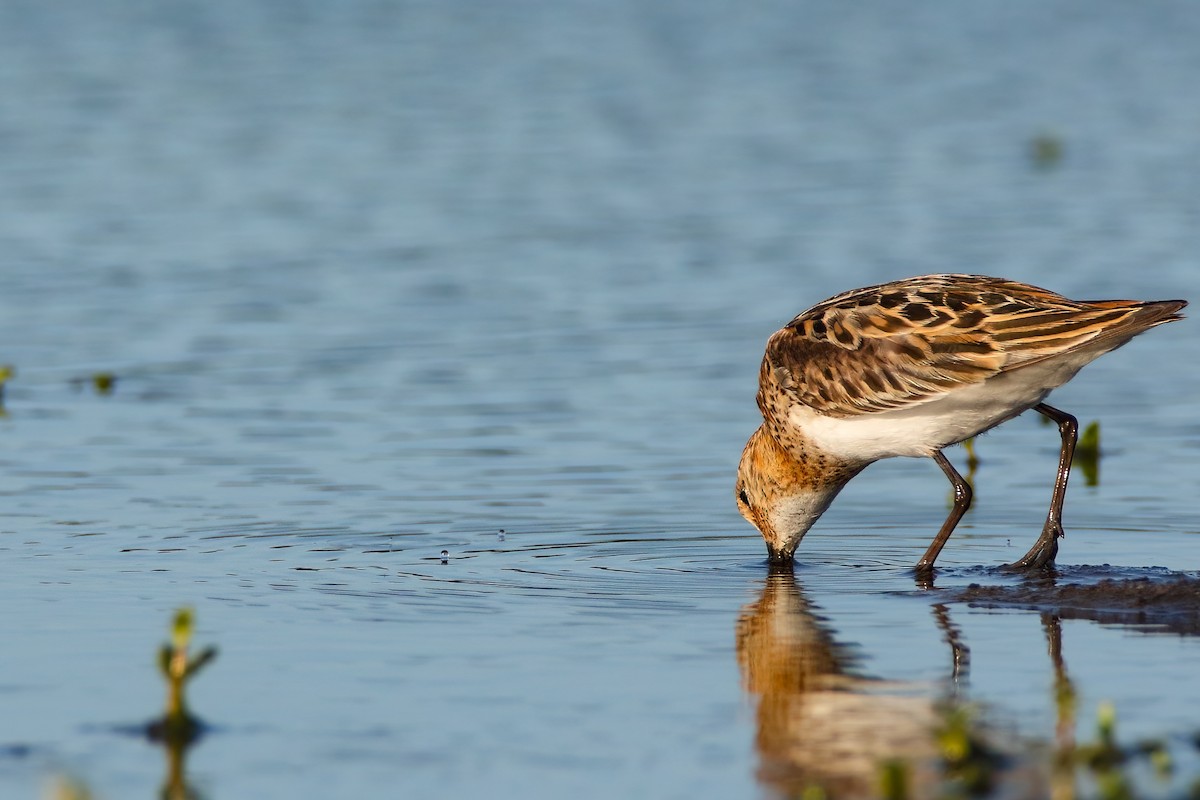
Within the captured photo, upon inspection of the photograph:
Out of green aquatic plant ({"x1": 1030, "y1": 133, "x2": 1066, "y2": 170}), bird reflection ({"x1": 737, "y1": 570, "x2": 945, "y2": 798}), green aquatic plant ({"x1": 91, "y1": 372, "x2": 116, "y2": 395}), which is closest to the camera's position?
bird reflection ({"x1": 737, "y1": 570, "x2": 945, "y2": 798})

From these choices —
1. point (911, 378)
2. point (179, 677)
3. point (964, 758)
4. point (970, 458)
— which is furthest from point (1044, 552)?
point (179, 677)

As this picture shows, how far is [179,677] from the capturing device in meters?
6.63

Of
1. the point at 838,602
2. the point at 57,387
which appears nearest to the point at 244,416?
the point at 57,387

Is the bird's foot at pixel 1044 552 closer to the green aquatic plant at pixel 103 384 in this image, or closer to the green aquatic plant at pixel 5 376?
the green aquatic plant at pixel 103 384

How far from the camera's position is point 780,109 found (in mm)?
26438

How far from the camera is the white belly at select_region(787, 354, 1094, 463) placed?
9.38 m

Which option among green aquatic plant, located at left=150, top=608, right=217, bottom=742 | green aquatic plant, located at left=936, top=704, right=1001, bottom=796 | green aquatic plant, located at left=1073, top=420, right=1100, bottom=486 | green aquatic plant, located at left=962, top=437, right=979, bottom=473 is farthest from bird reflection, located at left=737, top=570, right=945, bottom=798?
green aquatic plant, located at left=1073, top=420, right=1100, bottom=486

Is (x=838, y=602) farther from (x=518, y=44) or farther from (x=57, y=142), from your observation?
(x=518, y=44)

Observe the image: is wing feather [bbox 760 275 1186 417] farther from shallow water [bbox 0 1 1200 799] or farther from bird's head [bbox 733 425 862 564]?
shallow water [bbox 0 1 1200 799]

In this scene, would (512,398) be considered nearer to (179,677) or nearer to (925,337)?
(925,337)

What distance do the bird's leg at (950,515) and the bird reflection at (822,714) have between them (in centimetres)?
87

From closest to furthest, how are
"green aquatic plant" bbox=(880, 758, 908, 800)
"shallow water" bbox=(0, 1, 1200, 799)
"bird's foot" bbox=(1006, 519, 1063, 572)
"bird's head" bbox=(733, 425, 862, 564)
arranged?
"green aquatic plant" bbox=(880, 758, 908, 800), "shallow water" bbox=(0, 1, 1200, 799), "bird's foot" bbox=(1006, 519, 1063, 572), "bird's head" bbox=(733, 425, 862, 564)

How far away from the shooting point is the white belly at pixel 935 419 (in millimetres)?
9375

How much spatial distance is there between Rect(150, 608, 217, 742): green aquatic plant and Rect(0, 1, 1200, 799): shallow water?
0.11 m
